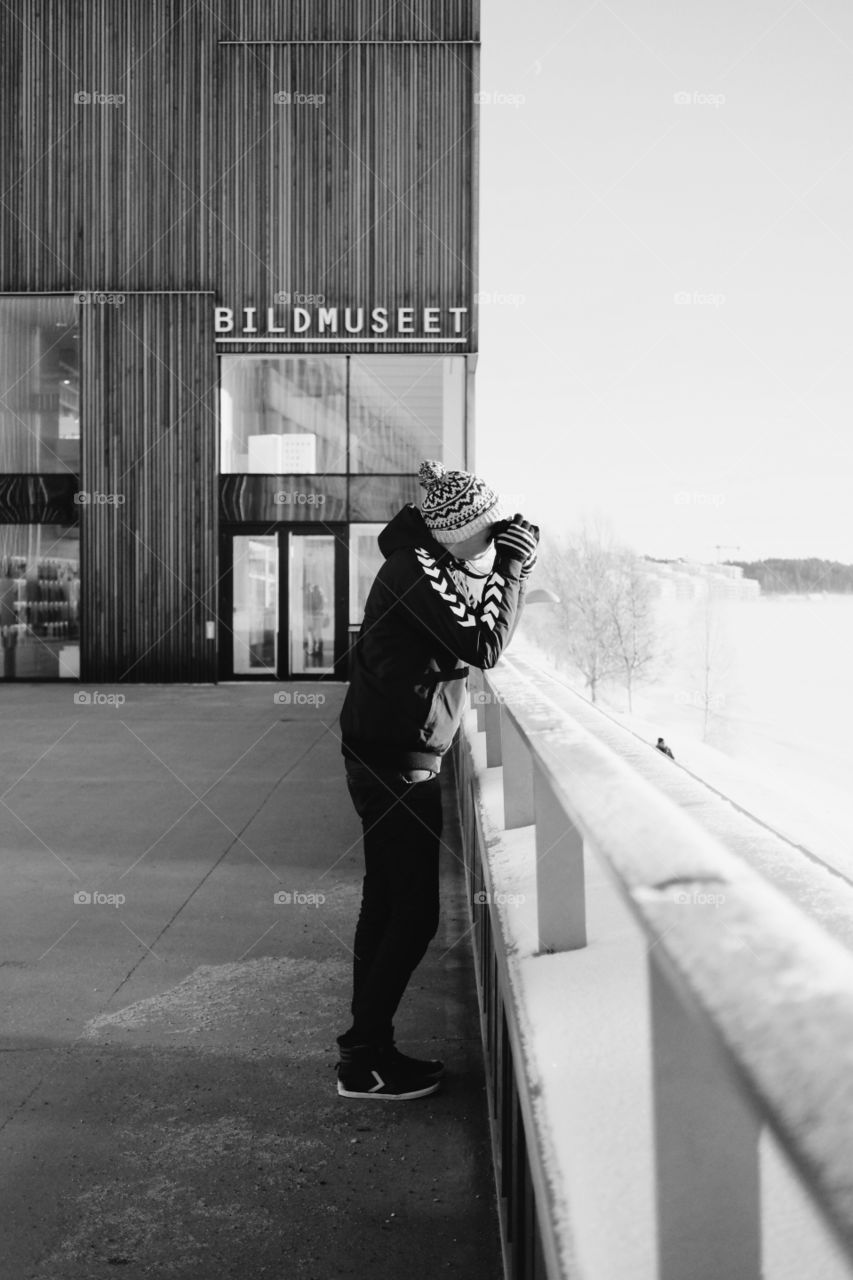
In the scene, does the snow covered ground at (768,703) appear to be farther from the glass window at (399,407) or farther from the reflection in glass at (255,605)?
the reflection in glass at (255,605)

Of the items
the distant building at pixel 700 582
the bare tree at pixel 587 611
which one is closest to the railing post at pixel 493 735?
the distant building at pixel 700 582

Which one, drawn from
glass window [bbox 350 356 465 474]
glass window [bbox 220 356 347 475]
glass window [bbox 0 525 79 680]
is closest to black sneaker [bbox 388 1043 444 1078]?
glass window [bbox 350 356 465 474]

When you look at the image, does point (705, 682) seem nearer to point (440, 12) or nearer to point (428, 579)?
point (440, 12)

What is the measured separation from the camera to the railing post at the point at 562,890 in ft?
8.47

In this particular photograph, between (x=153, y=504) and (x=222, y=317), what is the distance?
361 cm

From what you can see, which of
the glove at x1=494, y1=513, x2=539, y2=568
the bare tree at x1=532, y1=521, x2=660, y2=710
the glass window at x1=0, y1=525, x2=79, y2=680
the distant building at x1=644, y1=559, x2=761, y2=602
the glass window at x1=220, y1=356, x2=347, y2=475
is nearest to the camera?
the glove at x1=494, y1=513, x2=539, y2=568

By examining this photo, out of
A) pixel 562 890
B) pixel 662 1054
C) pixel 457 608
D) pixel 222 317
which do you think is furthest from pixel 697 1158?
pixel 222 317

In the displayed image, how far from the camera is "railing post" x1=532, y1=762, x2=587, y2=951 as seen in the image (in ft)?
8.47

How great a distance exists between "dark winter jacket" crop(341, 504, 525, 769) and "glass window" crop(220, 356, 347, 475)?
1770 cm

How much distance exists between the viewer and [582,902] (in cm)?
258

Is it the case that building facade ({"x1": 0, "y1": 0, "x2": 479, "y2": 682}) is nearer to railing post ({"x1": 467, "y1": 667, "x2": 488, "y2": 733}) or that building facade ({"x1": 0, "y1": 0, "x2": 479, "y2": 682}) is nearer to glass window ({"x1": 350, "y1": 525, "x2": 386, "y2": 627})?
glass window ({"x1": 350, "y1": 525, "x2": 386, "y2": 627})

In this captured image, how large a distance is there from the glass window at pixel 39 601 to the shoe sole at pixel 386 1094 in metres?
18.3

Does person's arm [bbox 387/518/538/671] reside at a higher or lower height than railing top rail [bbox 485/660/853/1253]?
higher

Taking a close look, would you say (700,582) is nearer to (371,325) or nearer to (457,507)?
(371,325)
